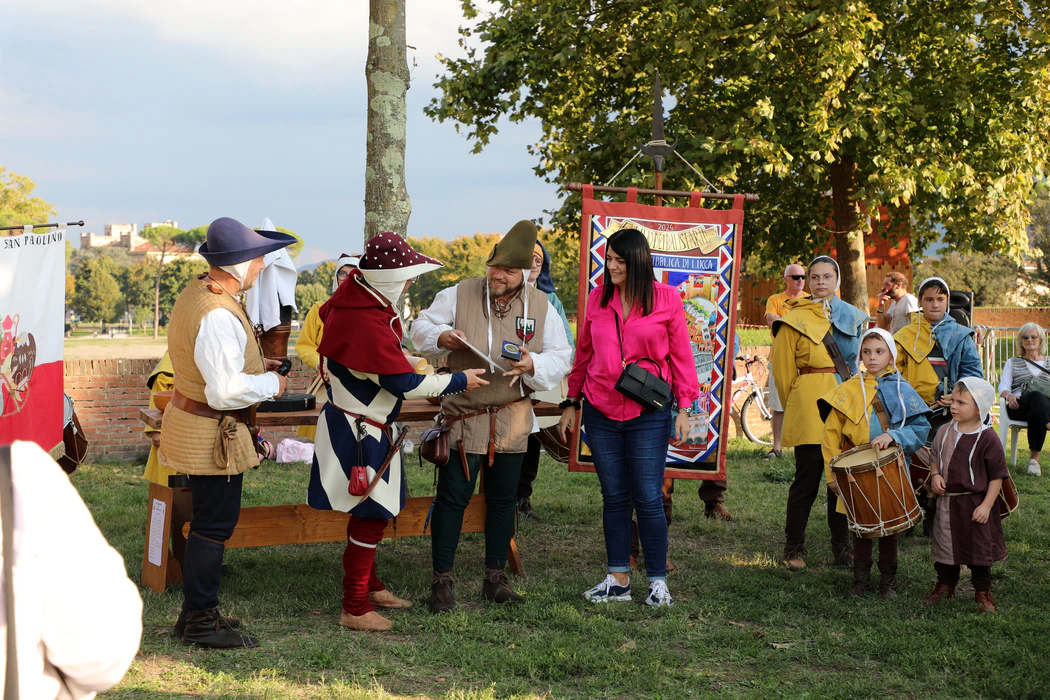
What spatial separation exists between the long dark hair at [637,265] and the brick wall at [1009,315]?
29.8m

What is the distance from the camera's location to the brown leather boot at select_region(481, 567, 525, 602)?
4988 mm

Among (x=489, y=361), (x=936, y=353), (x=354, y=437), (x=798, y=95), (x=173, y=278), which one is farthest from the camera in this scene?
(x=173, y=278)

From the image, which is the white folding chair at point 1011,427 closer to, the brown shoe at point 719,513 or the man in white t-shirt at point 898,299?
the man in white t-shirt at point 898,299

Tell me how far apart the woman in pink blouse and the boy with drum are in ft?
3.29

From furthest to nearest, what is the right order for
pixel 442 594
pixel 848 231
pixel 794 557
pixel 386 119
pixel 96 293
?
pixel 96 293
pixel 848 231
pixel 386 119
pixel 794 557
pixel 442 594

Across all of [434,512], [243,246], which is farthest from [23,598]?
[434,512]

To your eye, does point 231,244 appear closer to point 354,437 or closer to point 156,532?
point 354,437

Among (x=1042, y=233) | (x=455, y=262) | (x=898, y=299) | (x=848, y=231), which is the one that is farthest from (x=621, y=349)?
(x=455, y=262)

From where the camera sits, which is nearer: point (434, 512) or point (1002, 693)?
point (1002, 693)

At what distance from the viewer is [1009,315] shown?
107ft

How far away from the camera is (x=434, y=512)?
16.2 feet

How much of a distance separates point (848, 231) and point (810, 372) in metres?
9.78

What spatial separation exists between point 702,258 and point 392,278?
226 cm

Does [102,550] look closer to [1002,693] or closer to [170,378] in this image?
[1002,693]
